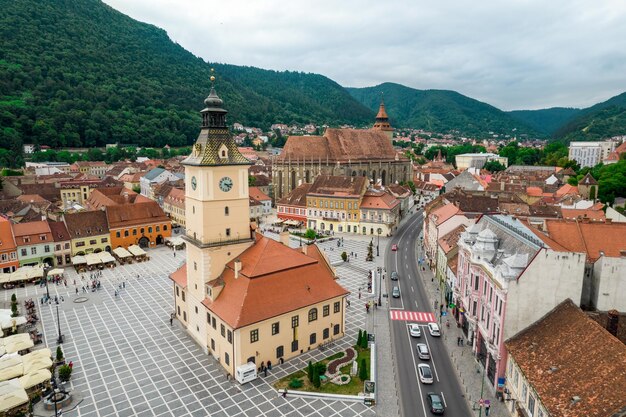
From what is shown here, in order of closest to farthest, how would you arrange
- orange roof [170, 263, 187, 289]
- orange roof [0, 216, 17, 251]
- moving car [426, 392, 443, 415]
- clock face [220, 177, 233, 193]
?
moving car [426, 392, 443, 415], clock face [220, 177, 233, 193], orange roof [170, 263, 187, 289], orange roof [0, 216, 17, 251]

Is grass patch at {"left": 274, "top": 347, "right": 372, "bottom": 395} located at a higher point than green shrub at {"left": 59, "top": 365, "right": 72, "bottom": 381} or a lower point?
lower

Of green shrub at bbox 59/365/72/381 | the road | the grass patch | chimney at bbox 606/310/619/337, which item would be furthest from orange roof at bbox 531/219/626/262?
green shrub at bbox 59/365/72/381

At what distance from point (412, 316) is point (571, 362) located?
22.9 m

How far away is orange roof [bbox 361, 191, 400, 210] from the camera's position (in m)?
89.4

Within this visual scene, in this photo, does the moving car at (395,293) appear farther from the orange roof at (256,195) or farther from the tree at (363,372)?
the orange roof at (256,195)

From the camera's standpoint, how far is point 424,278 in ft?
200

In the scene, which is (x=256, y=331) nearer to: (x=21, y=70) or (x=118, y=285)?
(x=118, y=285)

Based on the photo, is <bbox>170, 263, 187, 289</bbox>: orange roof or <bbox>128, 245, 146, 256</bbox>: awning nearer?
<bbox>170, 263, 187, 289</bbox>: orange roof

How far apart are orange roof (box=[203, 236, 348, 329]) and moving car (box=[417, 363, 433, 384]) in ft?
33.0

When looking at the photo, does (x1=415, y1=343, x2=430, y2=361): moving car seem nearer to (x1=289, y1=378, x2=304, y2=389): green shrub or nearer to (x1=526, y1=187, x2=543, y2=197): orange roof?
(x1=289, y1=378, x2=304, y2=389): green shrub

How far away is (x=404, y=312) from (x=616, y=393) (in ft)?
92.1

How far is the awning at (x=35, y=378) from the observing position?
30959mm

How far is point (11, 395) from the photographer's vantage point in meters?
28.6

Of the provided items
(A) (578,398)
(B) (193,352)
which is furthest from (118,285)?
(A) (578,398)
